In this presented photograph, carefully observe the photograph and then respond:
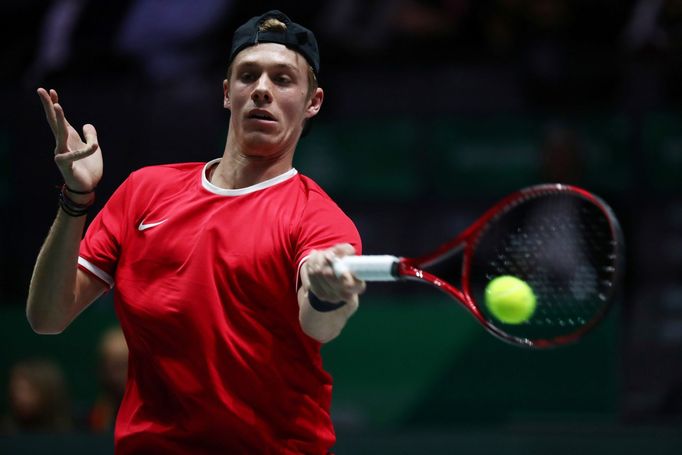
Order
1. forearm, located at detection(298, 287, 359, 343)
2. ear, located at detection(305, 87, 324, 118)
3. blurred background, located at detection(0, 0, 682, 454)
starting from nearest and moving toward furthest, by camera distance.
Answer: forearm, located at detection(298, 287, 359, 343), ear, located at detection(305, 87, 324, 118), blurred background, located at detection(0, 0, 682, 454)

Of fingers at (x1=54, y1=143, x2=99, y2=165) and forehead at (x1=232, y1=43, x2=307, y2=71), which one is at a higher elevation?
forehead at (x1=232, y1=43, x2=307, y2=71)

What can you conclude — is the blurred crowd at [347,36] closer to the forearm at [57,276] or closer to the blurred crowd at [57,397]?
the blurred crowd at [57,397]

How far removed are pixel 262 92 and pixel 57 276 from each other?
72 centimetres

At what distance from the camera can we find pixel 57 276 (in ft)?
9.61

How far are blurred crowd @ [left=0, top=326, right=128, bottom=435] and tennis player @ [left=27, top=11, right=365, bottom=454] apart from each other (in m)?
2.68

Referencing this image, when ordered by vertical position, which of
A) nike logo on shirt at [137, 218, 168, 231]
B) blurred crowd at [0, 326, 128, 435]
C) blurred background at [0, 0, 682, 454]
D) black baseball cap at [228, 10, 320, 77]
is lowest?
blurred crowd at [0, 326, 128, 435]

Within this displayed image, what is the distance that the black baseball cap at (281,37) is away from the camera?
10.1ft

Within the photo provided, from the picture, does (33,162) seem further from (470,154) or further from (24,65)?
Answer: (470,154)

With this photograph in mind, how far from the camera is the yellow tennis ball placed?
3086 millimetres

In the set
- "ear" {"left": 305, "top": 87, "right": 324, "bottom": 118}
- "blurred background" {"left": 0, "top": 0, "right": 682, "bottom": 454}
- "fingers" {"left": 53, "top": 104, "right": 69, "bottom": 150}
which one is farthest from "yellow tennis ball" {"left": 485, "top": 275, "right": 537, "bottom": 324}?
"blurred background" {"left": 0, "top": 0, "right": 682, "bottom": 454}

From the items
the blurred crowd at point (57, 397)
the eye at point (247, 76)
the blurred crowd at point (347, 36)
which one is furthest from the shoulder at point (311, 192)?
the blurred crowd at point (347, 36)

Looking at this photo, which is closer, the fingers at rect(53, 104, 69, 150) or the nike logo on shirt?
the fingers at rect(53, 104, 69, 150)

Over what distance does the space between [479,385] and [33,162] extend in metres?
2.94

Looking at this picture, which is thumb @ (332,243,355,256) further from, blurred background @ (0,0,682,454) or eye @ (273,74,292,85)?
blurred background @ (0,0,682,454)
